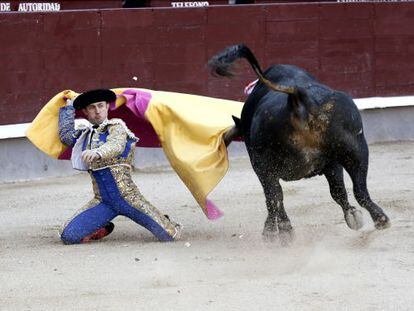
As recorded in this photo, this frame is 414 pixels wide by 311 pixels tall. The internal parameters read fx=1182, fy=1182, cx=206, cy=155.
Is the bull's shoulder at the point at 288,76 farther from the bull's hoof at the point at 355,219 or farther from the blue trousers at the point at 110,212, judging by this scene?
the blue trousers at the point at 110,212

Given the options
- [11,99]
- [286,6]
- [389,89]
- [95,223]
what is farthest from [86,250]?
[389,89]

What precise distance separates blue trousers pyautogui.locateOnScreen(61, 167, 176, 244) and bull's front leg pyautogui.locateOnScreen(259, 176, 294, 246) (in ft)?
1.71

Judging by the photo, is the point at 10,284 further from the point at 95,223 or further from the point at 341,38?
the point at 341,38

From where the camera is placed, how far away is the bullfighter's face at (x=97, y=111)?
573 centimetres

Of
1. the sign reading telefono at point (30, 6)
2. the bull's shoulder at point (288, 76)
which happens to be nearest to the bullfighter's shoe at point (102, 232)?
the bull's shoulder at point (288, 76)

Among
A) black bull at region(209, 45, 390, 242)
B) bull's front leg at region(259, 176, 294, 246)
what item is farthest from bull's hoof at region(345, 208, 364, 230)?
bull's front leg at region(259, 176, 294, 246)

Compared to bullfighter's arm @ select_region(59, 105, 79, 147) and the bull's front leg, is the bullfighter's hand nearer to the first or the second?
bullfighter's arm @ select_region(59, 105, 79, 147)

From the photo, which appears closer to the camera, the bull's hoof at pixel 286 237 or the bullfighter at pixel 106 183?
the bull's hoof at pixel 286 237

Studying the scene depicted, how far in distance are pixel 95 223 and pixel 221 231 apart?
0.76 meters

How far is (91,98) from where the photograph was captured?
18.6 ft

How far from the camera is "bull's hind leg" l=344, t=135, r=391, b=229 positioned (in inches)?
210

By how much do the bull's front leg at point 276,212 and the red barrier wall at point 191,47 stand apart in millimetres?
3239

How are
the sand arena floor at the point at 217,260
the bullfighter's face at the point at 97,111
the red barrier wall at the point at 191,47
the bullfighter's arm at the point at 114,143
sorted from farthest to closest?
the red barrier wall at the point at 191,47 < the bullfighter's face at the point at 97,111 < the bullfighter's arm at the point at 114,143 < the sand arena floor at the point at 217,260

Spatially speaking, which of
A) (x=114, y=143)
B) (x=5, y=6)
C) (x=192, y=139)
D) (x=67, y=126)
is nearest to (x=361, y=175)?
(x=192, y=139)
